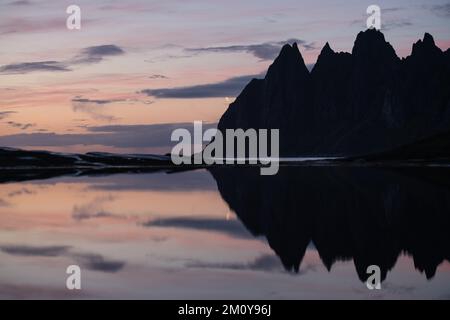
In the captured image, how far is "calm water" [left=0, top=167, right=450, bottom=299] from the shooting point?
2209cm

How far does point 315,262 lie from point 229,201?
31675 millimetres

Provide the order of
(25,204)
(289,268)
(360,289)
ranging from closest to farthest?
1. (360,289)
2. (289,268)
3. (25,204)

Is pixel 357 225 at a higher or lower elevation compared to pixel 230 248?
higher

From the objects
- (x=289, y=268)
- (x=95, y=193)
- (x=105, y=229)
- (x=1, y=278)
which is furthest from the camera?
(x=95, y=193)

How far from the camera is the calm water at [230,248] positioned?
2209 centimetres

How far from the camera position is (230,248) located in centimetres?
3072

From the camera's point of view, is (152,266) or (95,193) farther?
(95,193)

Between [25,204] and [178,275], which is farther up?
[25,204]

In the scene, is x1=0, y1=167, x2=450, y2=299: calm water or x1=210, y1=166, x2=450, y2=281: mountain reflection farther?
x1=210, y1=166, x2=450, y2=281: mountain reflection

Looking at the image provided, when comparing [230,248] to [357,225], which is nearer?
[230,248]

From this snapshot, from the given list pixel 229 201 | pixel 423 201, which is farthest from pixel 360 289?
pixel 229 201

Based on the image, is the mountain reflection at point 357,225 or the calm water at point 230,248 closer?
the calm water at point 230,248

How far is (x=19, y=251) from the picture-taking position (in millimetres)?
30188

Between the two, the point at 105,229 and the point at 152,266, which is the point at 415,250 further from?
the point at 105,229
